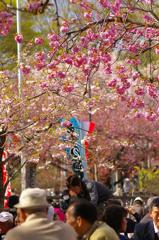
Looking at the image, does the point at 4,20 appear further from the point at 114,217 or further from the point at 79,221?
the point at 79,221

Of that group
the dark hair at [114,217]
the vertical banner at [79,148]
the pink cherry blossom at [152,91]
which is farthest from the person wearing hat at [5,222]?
the vertical banner at [79,148]

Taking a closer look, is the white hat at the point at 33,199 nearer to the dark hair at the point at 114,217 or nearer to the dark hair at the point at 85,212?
the dark hair at the point at 85,212

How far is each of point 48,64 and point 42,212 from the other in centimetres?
698

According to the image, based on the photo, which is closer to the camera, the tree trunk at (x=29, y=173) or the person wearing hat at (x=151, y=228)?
the person wearing hat at (x=151, y=228)

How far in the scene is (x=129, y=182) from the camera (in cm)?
3738

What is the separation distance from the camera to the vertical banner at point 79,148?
14.5 m

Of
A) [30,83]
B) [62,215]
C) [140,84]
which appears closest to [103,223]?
[62,215]

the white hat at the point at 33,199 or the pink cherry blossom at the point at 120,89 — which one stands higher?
the pink cherry blossom at the point at 120,89

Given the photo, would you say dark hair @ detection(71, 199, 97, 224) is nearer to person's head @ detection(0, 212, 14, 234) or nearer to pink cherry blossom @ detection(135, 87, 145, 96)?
person's head @ detection(0, 212, 14, 234)

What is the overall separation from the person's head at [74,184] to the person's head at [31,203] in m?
3.19

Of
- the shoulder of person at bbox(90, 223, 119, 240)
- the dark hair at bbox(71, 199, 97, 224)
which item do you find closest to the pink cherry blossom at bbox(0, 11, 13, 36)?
the dark hair at bbox(71, 199, 97, 224)

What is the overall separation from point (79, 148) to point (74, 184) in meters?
6.63

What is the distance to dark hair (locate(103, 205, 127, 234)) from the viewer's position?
694 centimetres

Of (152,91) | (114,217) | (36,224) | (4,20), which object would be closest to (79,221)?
(114,217)
